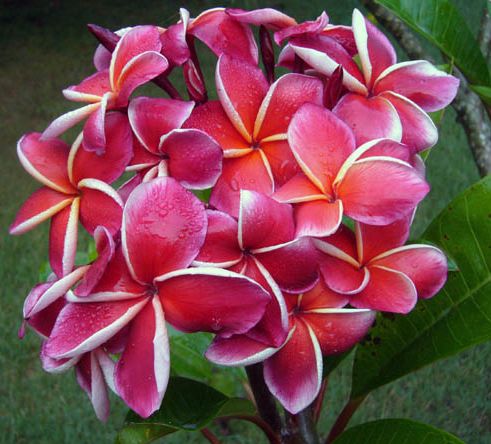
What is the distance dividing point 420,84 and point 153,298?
353 mm

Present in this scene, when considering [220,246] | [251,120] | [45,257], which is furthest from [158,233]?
[45,257]

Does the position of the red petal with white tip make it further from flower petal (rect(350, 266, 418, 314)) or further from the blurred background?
the blurred background

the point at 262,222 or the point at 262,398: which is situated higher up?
the point at 262,222

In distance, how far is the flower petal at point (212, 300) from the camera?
0.56 meters

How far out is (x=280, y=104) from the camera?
26.0 inches

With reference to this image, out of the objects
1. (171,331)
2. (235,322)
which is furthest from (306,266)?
(171,331)

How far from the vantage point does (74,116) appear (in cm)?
68

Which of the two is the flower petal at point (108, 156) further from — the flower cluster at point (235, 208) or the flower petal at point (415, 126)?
the flower petal at point (415, 126)

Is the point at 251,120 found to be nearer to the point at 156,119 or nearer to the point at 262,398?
the point at 156,119

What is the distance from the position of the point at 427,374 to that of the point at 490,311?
1.27m

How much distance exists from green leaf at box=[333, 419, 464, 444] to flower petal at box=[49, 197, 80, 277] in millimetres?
452

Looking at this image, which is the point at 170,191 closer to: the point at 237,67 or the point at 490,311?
the point at 237,67

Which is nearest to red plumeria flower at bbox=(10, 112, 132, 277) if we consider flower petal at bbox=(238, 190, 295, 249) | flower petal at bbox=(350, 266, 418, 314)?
flower petal at bbox=(238, 190, 295, 249)

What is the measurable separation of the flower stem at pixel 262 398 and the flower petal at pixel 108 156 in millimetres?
249
